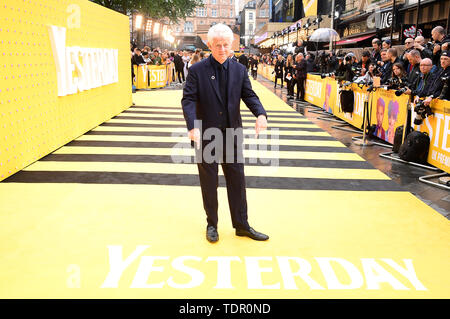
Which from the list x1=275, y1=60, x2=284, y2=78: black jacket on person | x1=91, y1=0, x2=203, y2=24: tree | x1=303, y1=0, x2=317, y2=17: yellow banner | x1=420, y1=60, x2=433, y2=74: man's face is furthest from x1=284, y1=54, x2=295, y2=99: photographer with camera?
x1=303, y1=0, x2=317, y2=17: yellow banner

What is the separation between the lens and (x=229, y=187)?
389 centimetres

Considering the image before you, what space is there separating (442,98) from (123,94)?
9.09 metres

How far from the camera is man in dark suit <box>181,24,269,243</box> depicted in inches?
145

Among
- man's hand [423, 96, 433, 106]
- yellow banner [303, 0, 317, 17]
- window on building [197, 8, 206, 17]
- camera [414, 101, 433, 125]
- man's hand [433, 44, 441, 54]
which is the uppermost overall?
window on building [197, 8, 206, 17]

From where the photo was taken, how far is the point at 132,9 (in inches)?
1189

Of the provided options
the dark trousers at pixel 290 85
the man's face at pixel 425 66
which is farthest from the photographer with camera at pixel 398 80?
the dark trousers at pixel 290 85

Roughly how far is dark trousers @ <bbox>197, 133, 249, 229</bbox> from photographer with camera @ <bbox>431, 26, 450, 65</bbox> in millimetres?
6291

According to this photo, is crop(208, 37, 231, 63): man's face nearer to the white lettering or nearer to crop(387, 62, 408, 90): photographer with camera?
the white lettering

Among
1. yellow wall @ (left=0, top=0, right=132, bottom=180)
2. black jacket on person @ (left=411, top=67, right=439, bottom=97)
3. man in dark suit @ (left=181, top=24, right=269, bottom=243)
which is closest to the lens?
man in dark suit @ (left=181, top=24, right=269, bottom=243)

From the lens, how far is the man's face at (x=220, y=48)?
3.57 m

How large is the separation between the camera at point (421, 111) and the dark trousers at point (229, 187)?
414 centimetres

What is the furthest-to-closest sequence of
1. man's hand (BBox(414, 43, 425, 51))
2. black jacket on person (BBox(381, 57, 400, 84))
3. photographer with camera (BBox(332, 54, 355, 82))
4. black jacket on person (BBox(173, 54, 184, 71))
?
1. black jacket on person (BBox(173, 54, 184, 71))
2. photographer with camera (BBox(332, 54, 355, 82))
3. black jacket on person (BBox(381, 57, 400, 84))
4. man's hand (BBox(414, 43, 425, 51))

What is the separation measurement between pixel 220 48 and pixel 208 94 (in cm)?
41

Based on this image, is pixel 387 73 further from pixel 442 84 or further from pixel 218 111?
pixel 218 111
